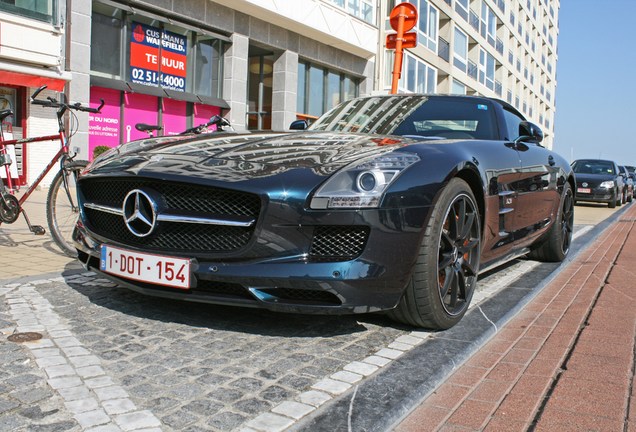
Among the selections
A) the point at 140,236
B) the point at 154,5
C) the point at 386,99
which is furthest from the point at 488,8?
the point at 140,236

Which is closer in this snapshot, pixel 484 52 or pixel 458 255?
pixel 458 255

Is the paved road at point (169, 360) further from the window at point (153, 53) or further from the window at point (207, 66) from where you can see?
the window at point (207, 66)

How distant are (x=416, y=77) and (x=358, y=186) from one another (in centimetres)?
2517

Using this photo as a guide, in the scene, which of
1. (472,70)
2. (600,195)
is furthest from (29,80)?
(472,70)

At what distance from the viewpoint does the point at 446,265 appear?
3176 mm

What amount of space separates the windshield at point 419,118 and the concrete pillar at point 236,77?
43.1ft

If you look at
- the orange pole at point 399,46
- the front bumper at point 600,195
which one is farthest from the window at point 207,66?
the front bumper at point 600,195

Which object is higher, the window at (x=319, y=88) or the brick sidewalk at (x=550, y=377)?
the window at (x=319, y=88)

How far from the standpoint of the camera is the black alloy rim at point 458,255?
320cm

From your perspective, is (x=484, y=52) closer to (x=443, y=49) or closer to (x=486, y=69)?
(x=486, y=69)

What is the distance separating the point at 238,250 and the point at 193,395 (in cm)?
72

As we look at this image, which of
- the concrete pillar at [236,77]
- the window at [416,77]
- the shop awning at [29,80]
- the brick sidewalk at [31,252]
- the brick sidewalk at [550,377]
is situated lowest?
the brick sidewalk at [550,377]

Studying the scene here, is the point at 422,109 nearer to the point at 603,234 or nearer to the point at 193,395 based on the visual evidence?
the point at 193,395

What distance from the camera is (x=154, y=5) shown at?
1516cm
